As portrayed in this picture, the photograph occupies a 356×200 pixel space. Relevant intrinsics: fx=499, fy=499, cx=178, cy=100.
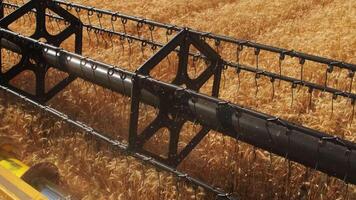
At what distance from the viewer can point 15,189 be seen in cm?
394

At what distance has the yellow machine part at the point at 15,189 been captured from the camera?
384 centimetres

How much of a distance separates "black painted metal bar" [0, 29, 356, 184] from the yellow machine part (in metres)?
1.12

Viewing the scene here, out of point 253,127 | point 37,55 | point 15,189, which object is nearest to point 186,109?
point 253,127

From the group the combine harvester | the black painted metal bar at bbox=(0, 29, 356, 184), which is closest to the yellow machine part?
the combine harvester

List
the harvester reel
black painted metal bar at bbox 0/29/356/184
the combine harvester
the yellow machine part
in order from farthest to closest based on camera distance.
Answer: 1. the harvester reel
2. the yellow machine part
3. the combine harvester
4. black painted metal bar at bbox 0/29/356/184

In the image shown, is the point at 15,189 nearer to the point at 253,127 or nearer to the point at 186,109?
the point at 186,109

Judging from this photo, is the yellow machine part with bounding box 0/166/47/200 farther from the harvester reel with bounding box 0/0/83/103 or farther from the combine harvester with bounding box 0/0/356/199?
the harvester reel with bounding box 0/0/83/103

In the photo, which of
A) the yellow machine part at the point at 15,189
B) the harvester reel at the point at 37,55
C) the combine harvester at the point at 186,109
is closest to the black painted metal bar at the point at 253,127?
the combine harvester at the point at 186,109

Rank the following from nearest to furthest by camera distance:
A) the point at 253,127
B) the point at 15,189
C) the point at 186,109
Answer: the point at 253,127 → the point at 186,109 → the point at 15,189

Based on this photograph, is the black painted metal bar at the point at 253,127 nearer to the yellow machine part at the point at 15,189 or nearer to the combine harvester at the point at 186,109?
the combine harvester at the point at 186,109

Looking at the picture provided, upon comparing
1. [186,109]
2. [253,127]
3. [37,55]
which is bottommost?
[37,55]

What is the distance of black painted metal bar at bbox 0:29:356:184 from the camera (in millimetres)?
2945

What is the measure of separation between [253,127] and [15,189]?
1.95m

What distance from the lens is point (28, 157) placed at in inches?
200
